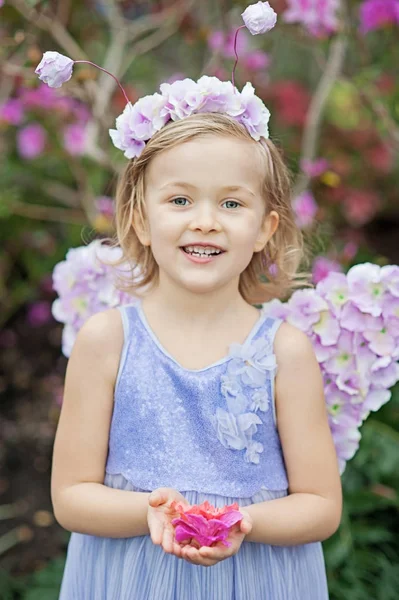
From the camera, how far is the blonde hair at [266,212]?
55.2 inches

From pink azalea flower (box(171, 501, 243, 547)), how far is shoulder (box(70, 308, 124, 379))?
0.34 m

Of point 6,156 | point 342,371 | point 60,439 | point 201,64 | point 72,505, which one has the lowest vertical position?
point 72,505

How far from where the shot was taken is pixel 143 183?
1480mm

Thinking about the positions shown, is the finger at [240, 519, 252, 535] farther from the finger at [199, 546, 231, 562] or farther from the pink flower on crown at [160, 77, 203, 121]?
the pink flower on crown at [160, 77, 203, 121]

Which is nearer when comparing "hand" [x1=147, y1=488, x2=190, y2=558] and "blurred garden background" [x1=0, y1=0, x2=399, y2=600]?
"hand" [x1=147, y1=488, x2=190, y2=558]

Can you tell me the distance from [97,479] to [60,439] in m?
0.10

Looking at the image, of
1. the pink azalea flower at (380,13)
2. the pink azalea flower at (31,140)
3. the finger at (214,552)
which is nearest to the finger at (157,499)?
the finger at (214,552)

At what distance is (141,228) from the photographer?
1.51 metres

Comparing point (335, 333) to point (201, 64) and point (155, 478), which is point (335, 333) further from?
point (201, 64)

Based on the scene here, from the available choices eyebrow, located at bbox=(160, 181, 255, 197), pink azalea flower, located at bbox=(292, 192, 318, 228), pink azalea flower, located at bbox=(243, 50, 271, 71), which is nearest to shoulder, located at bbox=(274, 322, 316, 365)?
eyebrow, located at bbox=(160, 181, 255, 197)

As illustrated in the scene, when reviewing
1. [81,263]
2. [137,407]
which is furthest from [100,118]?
[137,407]

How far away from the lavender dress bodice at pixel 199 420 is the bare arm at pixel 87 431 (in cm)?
3

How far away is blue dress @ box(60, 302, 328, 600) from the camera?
4.77 ft

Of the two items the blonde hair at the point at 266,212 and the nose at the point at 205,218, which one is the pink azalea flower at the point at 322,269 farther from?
the nose at the point at 205,218
